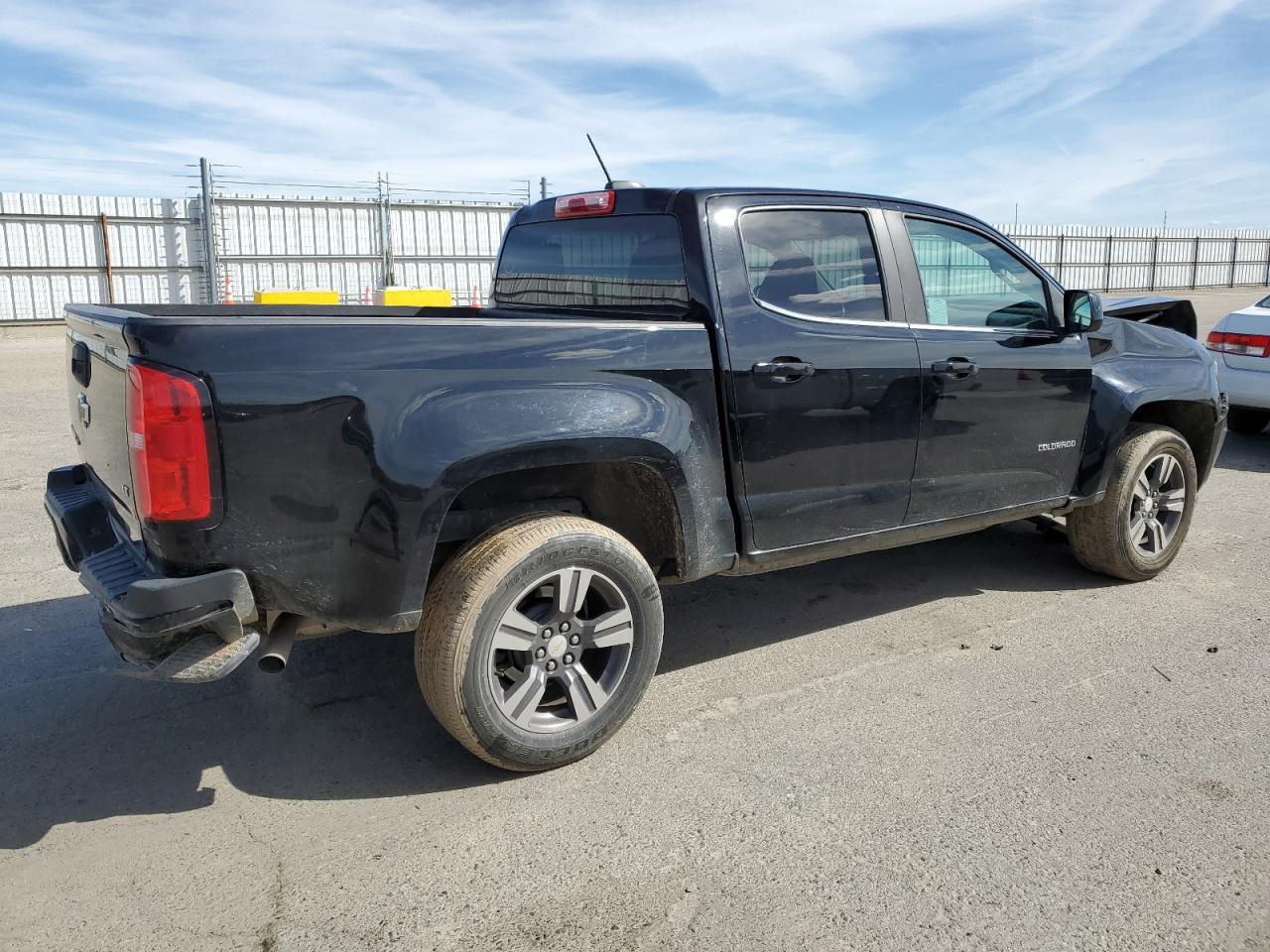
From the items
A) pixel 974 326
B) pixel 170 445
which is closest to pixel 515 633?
pixel 170 445

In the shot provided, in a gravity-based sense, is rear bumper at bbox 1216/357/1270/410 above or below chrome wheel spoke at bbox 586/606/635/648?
above

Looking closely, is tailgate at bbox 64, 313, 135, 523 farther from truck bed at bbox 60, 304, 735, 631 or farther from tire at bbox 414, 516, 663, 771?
tire at bbox 414, 516, 663, 771

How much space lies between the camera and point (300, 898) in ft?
8.52

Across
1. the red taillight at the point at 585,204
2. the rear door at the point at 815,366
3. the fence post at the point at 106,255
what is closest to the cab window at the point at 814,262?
the rear door at the point at 815,366

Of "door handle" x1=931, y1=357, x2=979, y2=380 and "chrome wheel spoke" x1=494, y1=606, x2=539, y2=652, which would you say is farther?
"door handle" x1=931, y1=357, x2=979, y2=380

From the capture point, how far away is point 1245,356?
836 centimetres

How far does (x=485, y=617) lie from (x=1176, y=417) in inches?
163

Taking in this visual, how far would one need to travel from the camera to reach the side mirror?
455 cm

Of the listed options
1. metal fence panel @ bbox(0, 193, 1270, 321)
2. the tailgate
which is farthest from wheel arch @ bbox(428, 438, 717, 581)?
metal fence panel @ bbox(0, 193, 1270, 321)

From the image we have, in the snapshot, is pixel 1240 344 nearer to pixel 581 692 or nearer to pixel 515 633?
pixel 581 692

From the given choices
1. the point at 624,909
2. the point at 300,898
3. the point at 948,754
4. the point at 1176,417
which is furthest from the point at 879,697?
the point at 1176,417

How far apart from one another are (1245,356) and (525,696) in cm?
768

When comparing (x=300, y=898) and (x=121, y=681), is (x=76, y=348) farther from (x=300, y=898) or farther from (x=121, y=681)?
(x=300, y=898)

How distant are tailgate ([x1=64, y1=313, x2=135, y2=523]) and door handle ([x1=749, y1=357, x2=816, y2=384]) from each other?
1993 mm
